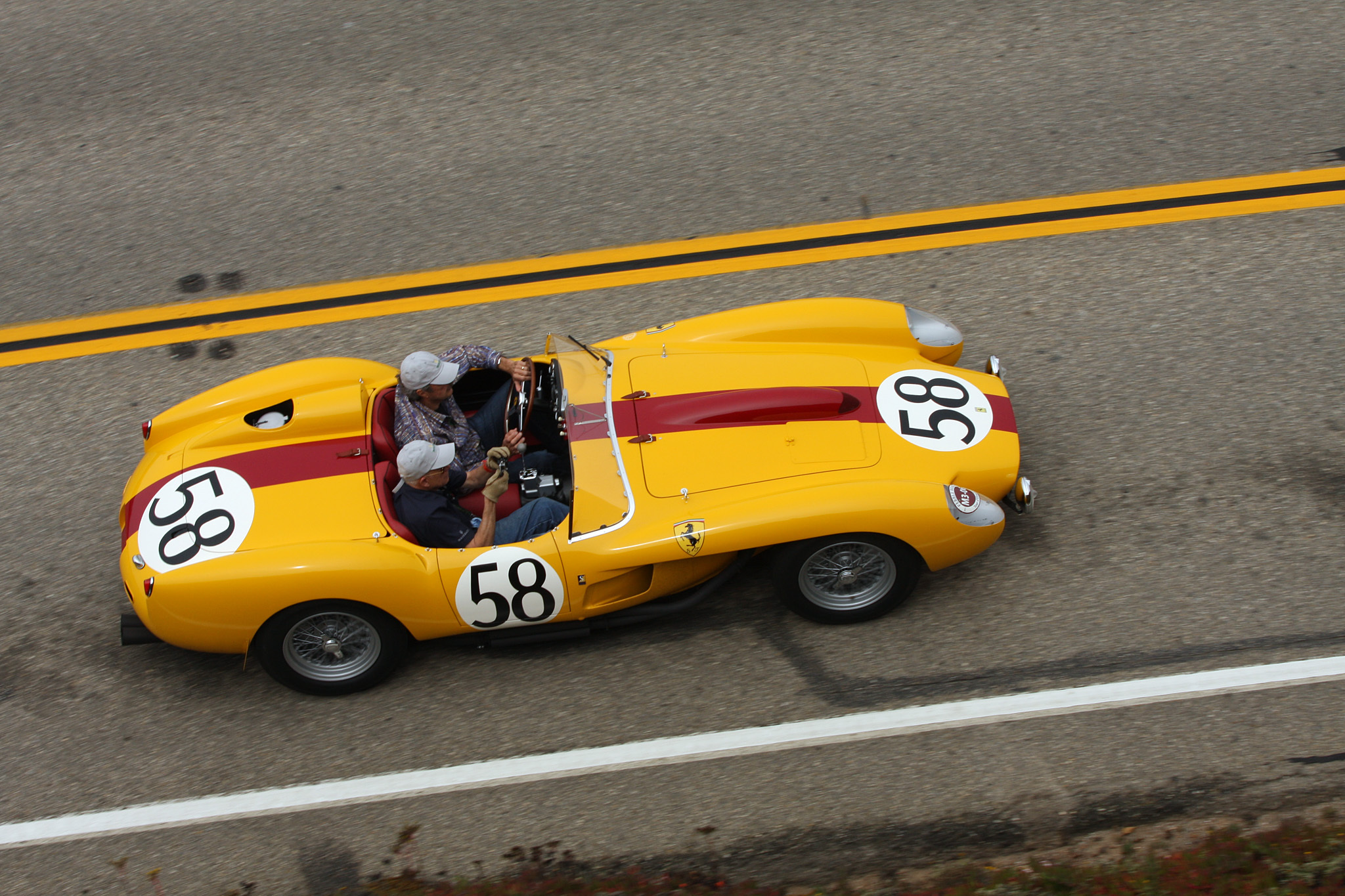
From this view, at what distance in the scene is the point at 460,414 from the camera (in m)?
5.32

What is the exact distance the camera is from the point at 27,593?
545cm

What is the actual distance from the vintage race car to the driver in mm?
111

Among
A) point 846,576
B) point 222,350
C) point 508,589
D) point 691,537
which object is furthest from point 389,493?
point 222,350

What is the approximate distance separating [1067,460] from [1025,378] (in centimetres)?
61

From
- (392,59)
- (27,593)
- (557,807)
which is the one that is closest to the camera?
(557,807)

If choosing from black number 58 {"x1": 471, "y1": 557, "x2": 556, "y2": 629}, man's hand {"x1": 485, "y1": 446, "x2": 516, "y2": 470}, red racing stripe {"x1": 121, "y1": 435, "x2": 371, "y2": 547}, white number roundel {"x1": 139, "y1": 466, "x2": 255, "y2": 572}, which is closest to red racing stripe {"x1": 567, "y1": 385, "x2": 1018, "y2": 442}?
man's hand {"x1": 485, "y1": 446, "x2": 516, "y2": 470}

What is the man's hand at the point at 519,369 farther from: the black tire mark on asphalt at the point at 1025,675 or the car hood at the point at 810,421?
the black tire mark on asphalt at the point at 1025,675

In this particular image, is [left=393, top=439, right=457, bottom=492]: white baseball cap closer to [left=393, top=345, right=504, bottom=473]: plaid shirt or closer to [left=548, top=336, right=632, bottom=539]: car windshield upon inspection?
[left=393, top=345, right=504, bottom=473]: plaid shirt

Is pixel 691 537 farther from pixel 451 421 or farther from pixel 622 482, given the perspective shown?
pixel 451 421

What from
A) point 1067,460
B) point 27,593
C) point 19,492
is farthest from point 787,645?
point 19,492

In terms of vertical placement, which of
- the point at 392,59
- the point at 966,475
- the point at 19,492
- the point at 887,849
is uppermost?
the point at 392,59

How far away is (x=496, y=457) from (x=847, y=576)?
1648 mm

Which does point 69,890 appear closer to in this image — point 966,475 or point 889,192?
point 966,475

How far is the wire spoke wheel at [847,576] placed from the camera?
4648 millimetres
